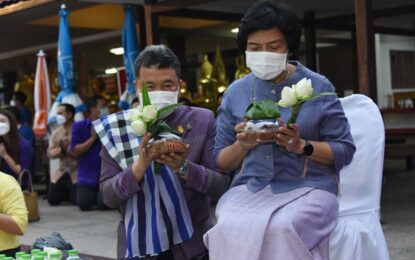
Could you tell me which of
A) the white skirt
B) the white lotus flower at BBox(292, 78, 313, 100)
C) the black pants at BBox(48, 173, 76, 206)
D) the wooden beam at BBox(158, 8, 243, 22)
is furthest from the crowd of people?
the black pants at BBox(48, 173, 76, 206)

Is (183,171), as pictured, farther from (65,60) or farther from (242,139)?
(65,60)

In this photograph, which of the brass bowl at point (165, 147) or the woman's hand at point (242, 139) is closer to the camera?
the woman's hand at point (242, 139)

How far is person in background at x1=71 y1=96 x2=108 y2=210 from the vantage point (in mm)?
10414

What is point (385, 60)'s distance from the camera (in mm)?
20625

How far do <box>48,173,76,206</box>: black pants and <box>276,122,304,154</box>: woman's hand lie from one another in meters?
9.09

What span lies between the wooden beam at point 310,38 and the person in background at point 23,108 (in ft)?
18.1

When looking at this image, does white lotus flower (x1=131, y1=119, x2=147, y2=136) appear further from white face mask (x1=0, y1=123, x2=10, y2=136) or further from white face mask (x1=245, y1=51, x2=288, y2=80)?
white face mask (x1=0, y1=123, x2=10, y2=136)

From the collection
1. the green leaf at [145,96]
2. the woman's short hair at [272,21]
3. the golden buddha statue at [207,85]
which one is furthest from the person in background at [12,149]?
the woman's short hair at [272,21]

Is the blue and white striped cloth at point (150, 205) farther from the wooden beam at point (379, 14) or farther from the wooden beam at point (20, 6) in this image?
the wooden beam at point (379, 14)

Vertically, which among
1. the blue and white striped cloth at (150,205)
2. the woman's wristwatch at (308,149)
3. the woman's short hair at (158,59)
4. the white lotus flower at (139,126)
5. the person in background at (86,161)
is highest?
the woman's short hair at (158,59)

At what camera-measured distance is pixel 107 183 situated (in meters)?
3.04

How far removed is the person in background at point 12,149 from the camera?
827 centimetres

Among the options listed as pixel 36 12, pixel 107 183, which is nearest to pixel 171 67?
pixel 107 183

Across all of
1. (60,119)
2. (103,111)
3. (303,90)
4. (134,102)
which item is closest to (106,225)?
(134,102)
